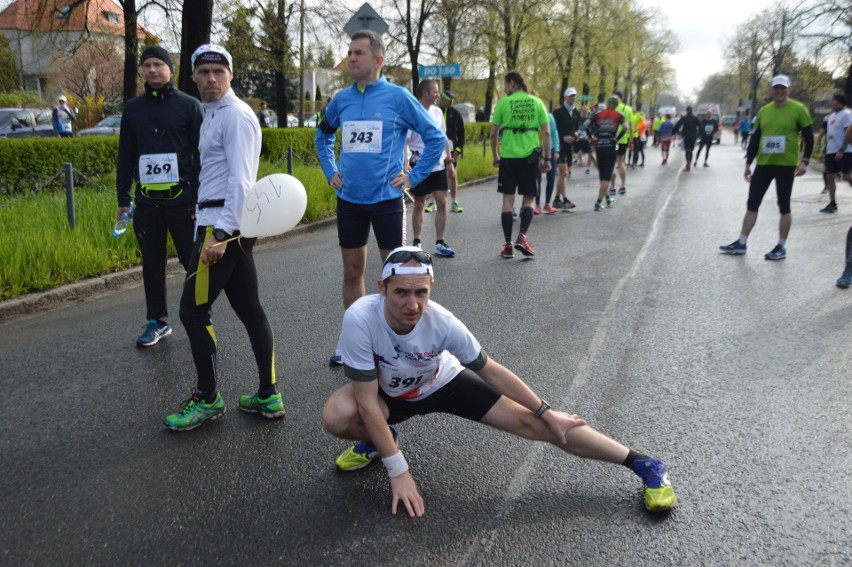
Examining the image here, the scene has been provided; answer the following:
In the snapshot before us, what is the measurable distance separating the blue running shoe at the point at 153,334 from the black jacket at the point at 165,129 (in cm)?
103

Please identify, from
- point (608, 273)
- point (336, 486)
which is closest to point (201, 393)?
point (336, 486)

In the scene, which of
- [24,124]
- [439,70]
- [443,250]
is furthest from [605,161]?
[24,124]

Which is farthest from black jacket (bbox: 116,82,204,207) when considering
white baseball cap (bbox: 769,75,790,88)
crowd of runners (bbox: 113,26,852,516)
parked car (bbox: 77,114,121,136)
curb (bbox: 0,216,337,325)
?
parked car (bbox: 77,114,121,136)

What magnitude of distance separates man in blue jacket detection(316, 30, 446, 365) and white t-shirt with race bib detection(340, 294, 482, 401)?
1593 millimetres

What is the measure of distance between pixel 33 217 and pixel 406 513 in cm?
736

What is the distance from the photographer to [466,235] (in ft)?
33.8

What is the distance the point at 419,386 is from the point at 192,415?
149 centimetres

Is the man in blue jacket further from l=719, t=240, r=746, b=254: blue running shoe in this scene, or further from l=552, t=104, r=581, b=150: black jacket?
l=552, t=104, r=581, b=150: black jacket

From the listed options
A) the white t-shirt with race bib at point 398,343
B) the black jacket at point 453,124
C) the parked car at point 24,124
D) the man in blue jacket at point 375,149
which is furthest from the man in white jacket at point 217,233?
the parked car at point 24,124

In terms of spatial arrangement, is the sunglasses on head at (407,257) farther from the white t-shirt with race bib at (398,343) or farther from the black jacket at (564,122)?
the black jacket at (564,122)

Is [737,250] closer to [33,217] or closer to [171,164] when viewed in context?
[171,164]

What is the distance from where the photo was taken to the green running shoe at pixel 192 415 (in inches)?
147

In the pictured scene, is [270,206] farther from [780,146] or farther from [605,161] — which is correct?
[605,161]

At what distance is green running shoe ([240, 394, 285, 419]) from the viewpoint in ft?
12.8
